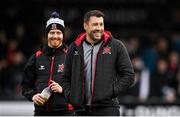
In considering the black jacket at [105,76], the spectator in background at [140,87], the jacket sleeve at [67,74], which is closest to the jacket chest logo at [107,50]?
the black jacket at [105,76]

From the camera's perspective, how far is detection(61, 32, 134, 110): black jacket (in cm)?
784

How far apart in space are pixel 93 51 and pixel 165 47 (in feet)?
27.8

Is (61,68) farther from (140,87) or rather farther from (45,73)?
(140,87)

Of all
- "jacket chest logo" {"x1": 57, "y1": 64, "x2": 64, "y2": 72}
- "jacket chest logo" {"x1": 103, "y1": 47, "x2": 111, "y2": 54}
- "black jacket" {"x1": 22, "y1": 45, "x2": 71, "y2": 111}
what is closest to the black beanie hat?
"black jacket" {"x1": 22, "y1": 45, "x2": 71, "y2": 111}

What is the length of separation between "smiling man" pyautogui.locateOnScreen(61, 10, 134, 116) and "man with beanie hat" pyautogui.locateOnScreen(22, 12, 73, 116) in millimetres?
827

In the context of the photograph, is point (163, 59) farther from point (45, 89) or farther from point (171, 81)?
point (45, 89)

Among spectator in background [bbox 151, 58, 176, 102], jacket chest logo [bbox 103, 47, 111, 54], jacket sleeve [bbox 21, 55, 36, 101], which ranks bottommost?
jacket sleeve [bbox 21, 55, 36, 101]

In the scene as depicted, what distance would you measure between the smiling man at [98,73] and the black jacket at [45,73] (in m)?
0.85

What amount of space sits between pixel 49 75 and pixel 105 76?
4.16 feet

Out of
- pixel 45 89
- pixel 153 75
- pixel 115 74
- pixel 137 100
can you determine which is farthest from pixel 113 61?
pixel 153 75

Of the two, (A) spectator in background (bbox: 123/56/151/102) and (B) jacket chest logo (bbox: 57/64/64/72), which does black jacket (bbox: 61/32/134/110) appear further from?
(A) spectator in background (bbox: 123/56/151/102)

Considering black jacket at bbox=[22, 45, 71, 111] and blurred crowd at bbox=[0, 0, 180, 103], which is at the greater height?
blurred crowd at bbox=[0, 0, 180, 103]

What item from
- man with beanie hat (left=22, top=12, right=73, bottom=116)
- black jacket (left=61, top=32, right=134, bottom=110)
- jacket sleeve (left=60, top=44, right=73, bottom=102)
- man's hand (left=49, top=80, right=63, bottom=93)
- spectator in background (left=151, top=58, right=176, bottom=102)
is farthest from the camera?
spectator in background (left=151, top=58, right=176, bottom=102)

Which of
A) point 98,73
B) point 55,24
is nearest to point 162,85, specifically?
point 55,24
